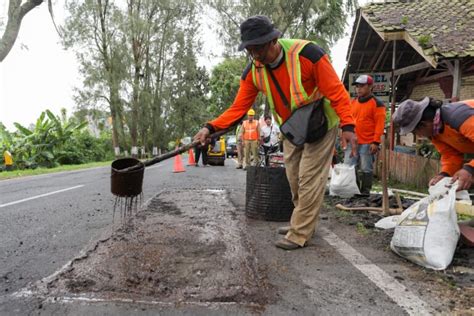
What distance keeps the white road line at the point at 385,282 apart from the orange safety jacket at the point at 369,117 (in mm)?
2969

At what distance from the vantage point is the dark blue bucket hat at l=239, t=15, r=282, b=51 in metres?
3.38

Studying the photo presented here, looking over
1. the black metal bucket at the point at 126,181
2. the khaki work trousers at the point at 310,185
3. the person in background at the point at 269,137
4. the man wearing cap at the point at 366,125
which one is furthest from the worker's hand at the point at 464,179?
the person in background at the point at 269,137

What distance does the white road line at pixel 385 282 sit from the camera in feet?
7.97

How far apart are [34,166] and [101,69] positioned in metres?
12.1

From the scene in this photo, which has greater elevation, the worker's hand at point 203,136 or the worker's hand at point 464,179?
the worker's hand at point 203,136

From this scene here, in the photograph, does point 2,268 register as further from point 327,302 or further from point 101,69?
point 101,69

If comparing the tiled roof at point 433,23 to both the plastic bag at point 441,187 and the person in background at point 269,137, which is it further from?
the plastic bag at point 441,187

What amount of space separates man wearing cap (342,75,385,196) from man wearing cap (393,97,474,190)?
2.88m

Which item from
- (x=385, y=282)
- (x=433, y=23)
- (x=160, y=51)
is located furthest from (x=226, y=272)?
(x=160, y=51)

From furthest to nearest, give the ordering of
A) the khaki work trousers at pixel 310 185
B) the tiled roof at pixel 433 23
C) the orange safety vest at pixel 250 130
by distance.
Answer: the orange safety vest at pixel 250 130 → the tiled roof at pixel 433 23 → the khaki work trousers at pixel 310 185

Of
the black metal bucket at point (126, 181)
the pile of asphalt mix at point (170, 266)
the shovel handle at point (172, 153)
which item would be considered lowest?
the pile of asphalt mix at point (170, 266)

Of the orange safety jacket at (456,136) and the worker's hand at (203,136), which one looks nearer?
the orange safety jacket at (456,136)

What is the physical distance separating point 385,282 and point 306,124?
1478mm

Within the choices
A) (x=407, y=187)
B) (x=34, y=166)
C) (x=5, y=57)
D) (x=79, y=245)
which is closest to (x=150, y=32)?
(x=34, y=166)
